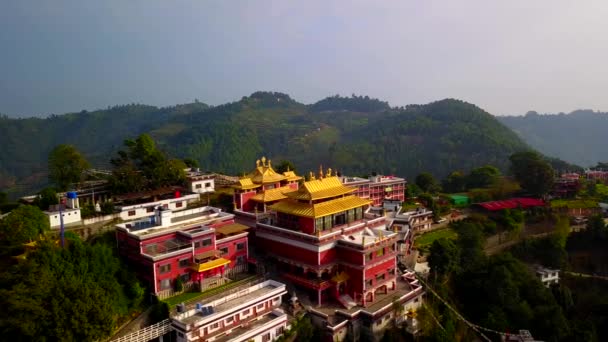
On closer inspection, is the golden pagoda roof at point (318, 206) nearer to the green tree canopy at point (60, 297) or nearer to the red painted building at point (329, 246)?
the red painted building at point (329, 246)

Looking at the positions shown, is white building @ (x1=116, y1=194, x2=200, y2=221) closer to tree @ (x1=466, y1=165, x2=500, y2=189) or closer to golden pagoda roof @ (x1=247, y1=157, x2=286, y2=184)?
golden pagoda roof @ (x1=247, y1=157, x2=286, y2=184)

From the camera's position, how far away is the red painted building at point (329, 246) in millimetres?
23859

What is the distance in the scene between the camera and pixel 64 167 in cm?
3077

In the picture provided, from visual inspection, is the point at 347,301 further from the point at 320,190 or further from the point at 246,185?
the point at 246,185

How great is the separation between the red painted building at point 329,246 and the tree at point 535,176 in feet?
96.5

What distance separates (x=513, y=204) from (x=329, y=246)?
28887 mm

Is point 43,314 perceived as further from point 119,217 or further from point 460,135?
point 460,135

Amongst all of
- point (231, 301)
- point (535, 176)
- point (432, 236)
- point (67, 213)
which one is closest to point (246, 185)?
point (231, 301)

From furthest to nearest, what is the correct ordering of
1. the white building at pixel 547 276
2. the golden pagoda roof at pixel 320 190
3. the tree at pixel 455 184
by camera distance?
the tree at pixel 455 184, the white building at pixel 547 276, the golden pagoda roof at pixel 320 190

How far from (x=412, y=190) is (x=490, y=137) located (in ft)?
174

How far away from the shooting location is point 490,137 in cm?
9506

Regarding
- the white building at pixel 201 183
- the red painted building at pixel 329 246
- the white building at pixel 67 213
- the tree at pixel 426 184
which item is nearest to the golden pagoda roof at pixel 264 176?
the red painted building at pixel 329 246

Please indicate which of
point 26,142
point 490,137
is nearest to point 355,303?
point 490,137

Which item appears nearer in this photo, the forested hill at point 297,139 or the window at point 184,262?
the window at point 184,262
